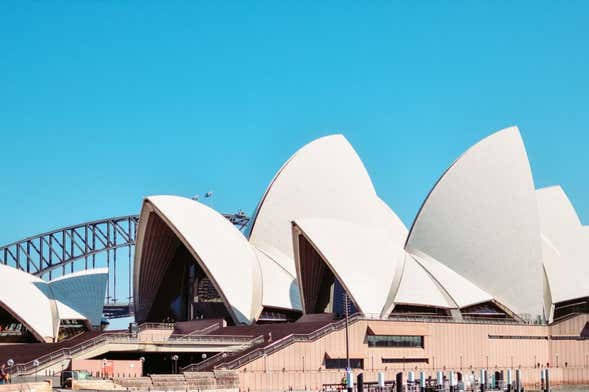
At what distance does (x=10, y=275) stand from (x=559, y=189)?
3917 cm

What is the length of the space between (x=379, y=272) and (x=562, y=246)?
629 inches

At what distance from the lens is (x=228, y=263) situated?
60.7 meters

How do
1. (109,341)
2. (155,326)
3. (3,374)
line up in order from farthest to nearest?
(155,326)
(109,341)
(3,374)

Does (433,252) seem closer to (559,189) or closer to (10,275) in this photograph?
(559,189)

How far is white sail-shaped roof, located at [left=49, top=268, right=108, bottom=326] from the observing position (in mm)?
62500

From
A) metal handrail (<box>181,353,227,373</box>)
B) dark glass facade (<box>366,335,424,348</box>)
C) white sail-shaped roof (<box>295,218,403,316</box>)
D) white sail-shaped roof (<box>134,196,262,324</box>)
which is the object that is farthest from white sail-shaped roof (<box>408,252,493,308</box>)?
metal handrail (<box>181,353,227,373</box>)

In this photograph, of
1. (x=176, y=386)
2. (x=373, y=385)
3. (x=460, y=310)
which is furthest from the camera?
(x=460, y=310)

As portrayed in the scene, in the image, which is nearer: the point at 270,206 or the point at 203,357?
the point at 203,357

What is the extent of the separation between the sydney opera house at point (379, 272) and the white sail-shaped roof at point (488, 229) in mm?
68

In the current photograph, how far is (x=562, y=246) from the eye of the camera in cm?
6781

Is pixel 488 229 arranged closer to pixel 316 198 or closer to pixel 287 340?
pixel 316 198

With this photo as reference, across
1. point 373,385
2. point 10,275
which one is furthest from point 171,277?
point 373,385

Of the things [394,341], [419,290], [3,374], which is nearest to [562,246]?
[419,290]

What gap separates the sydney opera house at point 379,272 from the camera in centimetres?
5797
